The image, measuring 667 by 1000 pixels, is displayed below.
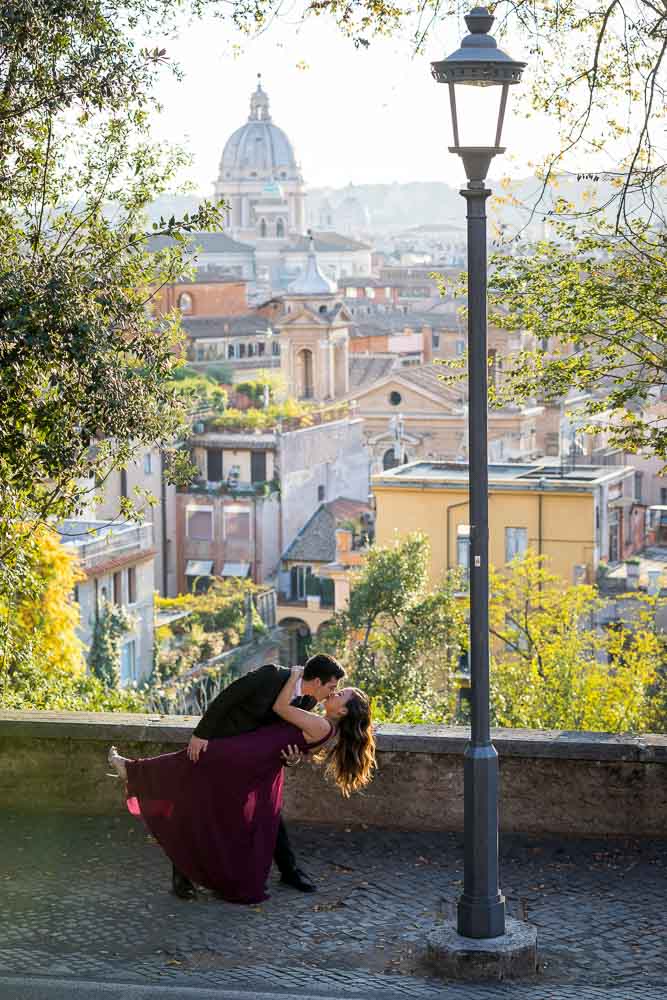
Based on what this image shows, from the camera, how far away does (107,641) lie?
37.2 m

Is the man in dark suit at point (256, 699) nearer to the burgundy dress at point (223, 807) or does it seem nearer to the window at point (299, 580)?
the burgundy dress at point (223, 807)

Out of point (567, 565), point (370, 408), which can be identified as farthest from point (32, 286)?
point (370, 408)

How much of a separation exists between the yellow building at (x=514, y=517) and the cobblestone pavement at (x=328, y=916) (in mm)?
33401

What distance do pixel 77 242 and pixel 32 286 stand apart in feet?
2.51

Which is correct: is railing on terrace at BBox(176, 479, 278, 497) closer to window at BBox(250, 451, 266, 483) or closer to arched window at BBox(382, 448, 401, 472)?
window at BBox(250, 451, 266, 483)

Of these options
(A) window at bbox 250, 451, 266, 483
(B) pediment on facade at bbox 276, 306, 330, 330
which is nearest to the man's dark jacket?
(A) window at bbox 250, 451, 266, 483

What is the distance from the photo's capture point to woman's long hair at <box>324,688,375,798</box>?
6.71 m

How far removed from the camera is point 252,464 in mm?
63156

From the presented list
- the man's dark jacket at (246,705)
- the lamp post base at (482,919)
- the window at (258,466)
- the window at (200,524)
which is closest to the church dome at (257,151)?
the window at (258,466)

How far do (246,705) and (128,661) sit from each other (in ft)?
116

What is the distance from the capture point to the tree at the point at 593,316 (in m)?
9.84

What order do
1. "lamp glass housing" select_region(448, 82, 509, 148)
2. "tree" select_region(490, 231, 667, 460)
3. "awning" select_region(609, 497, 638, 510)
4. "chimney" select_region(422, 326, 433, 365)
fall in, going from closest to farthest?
"lamp glass housing" select_region(448, 82, 509, 148), "tree" select_region(490, 231, 667, 460), "awning" select_region(609, 497, 638, 510), "chimney" select_region(422, 326, 433, 365)

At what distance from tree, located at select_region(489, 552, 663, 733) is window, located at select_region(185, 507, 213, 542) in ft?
104

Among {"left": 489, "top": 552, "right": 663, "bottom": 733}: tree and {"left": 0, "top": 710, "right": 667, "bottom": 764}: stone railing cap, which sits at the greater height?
{"left": 0, "top": 710, "right": 667, "bottom": 764}: stone railing cap
